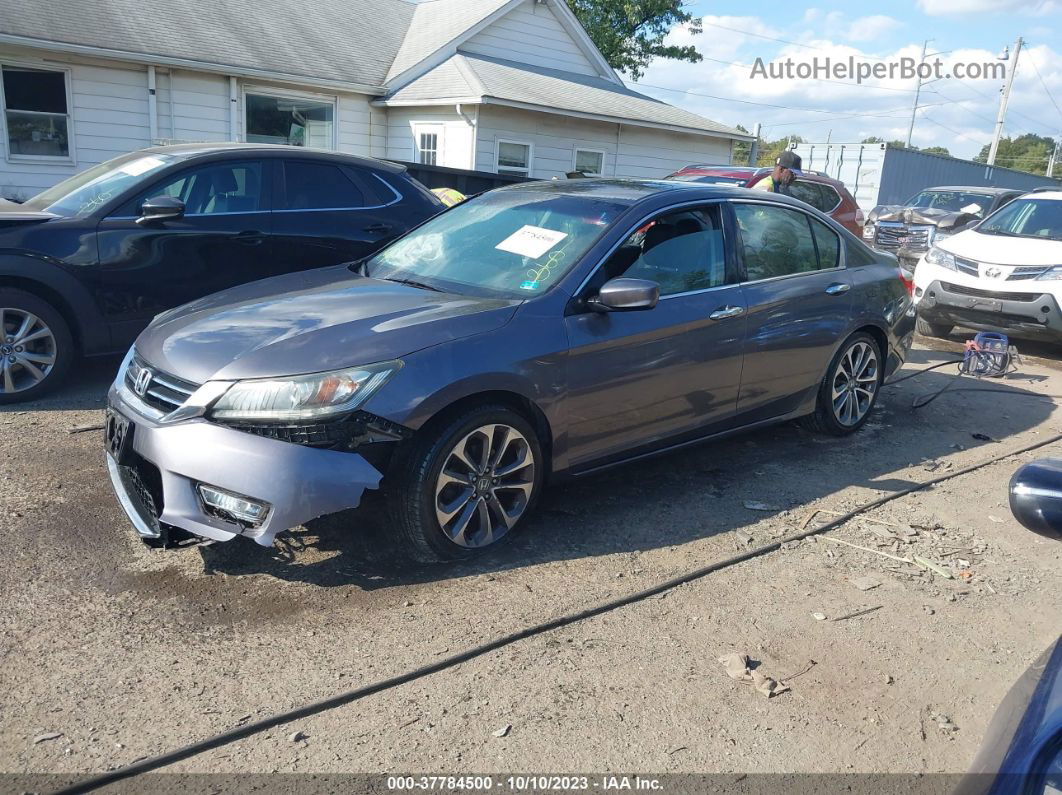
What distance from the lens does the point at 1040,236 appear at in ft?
32.0

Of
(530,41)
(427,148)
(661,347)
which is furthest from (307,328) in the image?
(530,41)

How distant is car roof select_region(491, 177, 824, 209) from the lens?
4819 millimetres

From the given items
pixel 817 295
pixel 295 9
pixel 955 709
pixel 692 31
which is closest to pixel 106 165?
pixel 817 295

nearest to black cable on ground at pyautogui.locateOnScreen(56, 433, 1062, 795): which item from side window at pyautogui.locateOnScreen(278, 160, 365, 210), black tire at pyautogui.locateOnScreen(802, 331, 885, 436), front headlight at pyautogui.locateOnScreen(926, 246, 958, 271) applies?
black tire at pyautogui.locateOnScreen(802, 331, 885, 436)

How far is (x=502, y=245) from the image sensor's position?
4.67 meters

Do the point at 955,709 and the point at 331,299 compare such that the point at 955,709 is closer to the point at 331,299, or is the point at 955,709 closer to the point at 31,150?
the point at 331,299

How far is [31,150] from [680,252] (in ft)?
39.9

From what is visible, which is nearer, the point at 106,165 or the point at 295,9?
the point at 106,165

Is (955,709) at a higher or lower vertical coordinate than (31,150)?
lower

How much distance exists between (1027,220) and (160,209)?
934 cm

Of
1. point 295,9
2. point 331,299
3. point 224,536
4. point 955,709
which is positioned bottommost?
point 955,709

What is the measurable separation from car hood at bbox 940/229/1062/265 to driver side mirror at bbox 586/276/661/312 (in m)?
6.82

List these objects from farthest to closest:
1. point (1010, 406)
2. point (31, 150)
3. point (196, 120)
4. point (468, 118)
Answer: point (468, 118) → point (196, 120) → point (31, 150) → point (1010, 406)

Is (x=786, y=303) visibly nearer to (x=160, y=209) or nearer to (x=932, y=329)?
(x=160, y=209)
